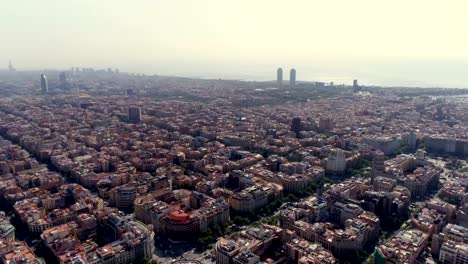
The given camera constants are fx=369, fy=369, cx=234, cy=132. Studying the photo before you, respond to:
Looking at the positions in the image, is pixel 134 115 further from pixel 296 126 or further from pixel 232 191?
pixel 232 191

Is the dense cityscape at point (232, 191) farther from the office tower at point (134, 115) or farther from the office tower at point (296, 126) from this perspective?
the office tower at point (134, 115)

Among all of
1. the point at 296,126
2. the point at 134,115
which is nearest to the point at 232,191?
the point at 296,126

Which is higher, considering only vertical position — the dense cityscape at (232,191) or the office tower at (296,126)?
the office tower at (296,126)

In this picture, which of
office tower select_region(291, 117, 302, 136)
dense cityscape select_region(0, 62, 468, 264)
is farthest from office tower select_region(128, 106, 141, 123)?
office tower select_region(291, 117, 302, 136)

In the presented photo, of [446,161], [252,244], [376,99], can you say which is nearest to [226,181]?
[252,244]

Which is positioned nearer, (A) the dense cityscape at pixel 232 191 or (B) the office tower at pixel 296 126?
(A) the dense cityscape at pixel 232 191

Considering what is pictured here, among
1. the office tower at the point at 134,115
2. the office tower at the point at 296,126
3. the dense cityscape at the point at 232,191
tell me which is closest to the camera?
the dense cityscape at the point at 232,191

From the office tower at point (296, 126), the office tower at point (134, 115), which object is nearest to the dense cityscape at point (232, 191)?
the office tower at point (296, 126)

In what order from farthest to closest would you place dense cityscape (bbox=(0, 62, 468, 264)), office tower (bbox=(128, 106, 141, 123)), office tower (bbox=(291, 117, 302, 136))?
office tower (bbox=(128, 106, 141, 123)) → office tower (bbox=(291, 117, 302, 136)) → dense cityscape (bbox=(0, 62, 468, 264))

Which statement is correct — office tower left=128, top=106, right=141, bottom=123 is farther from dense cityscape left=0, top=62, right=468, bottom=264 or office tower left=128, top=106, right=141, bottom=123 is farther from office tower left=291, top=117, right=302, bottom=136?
office tower left=291, top=117, right=302, bottom=136
